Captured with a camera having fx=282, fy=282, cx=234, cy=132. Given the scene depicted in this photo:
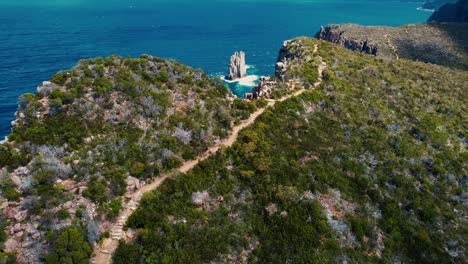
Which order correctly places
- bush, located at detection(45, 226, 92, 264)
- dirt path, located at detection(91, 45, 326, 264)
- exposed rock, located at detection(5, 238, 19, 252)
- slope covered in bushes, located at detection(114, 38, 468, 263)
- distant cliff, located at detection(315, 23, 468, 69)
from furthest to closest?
distant cliff, located at detection(315, 23, 468, 69) < slope covered in bushes, located at detection(114, 38, 468, 263) < dirt path, located at detection(91, 45, 326, 264) < exposed rock, located at detection(5, 238, 19, 252) < bush, located at detection(45, 226, 92, 264)

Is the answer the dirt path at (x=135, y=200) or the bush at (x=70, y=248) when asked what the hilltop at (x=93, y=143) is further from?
the dirt path at (x=135, y=200)

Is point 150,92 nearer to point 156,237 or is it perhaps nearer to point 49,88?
point 49,88

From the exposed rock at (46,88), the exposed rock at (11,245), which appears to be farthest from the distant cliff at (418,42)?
the exposed rock at (11,245)

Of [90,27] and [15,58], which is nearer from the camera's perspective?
[15,58]

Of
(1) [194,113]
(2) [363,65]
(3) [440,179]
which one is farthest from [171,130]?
(2) [363,65]

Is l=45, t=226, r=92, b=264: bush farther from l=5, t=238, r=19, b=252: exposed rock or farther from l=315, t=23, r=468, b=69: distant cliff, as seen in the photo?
l=315, t=23, r=468, b=69: distant cliff

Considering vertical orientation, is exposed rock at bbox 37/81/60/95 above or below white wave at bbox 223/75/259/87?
above

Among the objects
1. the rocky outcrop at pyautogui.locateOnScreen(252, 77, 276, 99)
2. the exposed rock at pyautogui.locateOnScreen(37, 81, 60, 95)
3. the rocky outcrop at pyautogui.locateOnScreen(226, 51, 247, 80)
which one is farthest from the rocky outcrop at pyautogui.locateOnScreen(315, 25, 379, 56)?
the exposed rock at pyautogui.locateOnScreen(37, 81, 60, 95)
